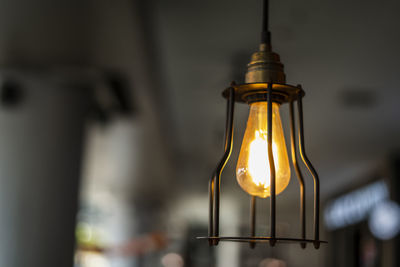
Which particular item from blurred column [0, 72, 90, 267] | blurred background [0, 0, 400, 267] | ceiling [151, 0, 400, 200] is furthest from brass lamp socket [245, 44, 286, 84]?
blurred column [0, 72, 90, 267]

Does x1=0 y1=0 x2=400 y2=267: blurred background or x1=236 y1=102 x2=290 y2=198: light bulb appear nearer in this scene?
x1=236 y1=102 x2=290 y2=198: light bulb

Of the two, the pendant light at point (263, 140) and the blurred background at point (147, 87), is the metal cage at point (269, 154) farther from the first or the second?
the blurred background at point (147, 87)

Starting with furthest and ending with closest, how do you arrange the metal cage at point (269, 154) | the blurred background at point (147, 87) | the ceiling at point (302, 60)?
the ceiling at point (302, 60) < the blurred background at point (147, 87) < the metal cage at point (269, 154)

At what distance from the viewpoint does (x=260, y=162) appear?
86 centimetres

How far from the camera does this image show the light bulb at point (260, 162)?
2.79ft

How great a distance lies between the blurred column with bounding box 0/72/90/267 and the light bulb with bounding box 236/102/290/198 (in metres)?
2.38

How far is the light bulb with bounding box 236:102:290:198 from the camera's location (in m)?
0.85

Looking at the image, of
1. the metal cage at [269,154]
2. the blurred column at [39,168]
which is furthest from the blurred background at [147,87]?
the metal cage at [269,154]

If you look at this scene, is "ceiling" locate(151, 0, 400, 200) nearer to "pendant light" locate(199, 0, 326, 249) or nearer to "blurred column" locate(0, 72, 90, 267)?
"blurred column" locate(0, 72, 90, 267)

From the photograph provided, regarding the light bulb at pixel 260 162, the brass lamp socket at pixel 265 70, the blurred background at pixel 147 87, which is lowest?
the light bulb at pixel 260 162

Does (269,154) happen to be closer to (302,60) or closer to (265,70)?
(265,70)

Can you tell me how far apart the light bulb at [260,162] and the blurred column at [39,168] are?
2.38 m

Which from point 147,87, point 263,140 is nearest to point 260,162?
point 263,140

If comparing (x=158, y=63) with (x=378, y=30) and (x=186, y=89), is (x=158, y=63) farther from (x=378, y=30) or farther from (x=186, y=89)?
(x=378, y=30)
